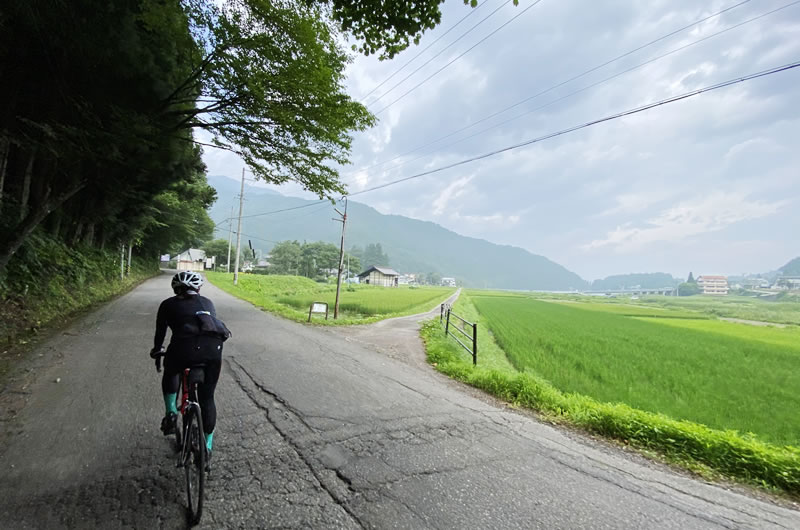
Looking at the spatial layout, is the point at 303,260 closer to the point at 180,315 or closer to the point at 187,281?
the point at 187,281

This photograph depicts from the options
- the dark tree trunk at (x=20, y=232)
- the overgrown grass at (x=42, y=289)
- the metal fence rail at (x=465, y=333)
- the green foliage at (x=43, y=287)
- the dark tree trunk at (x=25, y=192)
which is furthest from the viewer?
the dark tree trunk at (x=25, y=192)

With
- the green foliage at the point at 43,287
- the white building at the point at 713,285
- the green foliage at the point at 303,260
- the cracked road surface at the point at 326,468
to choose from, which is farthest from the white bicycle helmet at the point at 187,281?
the white building at the point at 713,285

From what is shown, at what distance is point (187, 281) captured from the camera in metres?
2.90

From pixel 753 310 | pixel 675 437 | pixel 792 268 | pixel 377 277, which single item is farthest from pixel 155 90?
pixel 792 268

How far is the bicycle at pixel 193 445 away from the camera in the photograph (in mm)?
2270

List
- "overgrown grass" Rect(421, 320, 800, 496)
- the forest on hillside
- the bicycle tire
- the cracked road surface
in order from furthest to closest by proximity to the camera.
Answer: the forest on hillside
"overgrown grass" Rect(421, 320, 800, 496)
the cracked road surface
the bicycle tire

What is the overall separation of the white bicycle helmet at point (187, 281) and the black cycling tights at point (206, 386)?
1.87ft

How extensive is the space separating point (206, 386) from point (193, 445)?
0.41 meters

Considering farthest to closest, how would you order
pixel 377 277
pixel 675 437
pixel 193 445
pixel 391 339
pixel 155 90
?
pixel 377 277
pixel 391 339
pixel 155 90
pixel 675 437
pixel 193 445

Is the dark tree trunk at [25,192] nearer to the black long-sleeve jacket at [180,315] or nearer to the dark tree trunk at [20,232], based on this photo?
the dark tree trunk at [20,232]

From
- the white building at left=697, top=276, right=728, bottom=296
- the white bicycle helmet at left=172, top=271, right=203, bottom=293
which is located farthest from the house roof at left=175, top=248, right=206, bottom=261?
the white building at left=697, top=276, right=728, bottom=296

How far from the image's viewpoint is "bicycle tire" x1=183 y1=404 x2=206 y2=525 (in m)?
2.25

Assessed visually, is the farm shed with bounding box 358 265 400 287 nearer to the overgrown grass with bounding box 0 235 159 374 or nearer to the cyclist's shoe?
the overgrown grass with bounding box 0 235 159 374

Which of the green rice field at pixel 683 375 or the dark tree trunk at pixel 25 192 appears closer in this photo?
the green rice field at pixel 683 375
